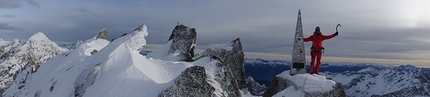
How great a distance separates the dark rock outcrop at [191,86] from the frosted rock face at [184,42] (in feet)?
56.7

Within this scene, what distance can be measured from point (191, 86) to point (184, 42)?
20.0 meters

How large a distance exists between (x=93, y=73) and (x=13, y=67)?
73353 millimetres

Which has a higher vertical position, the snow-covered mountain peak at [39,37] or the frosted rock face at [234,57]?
the snow-covered mountain peak at [39,37]

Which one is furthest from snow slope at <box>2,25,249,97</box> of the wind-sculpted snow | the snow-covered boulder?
the wind-sculpted snow

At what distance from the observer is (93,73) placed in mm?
16641

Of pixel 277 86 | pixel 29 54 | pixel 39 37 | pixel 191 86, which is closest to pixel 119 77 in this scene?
pixel 191 86

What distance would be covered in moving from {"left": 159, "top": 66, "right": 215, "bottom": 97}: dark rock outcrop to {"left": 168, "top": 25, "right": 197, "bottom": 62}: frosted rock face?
56.7ft

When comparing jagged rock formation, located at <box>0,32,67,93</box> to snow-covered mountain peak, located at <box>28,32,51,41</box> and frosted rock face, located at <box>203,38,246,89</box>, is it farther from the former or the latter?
frosted rock face, located at <box>203,38,246,89</box>

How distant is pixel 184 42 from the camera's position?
109ft

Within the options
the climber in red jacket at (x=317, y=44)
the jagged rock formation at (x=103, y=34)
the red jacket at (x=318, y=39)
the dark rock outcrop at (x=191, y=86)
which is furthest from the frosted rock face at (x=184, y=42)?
the jagged rock formation at (x=103, y=34)

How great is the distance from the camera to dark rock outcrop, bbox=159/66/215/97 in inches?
504

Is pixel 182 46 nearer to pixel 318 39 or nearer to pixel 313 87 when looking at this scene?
pixel 318 39

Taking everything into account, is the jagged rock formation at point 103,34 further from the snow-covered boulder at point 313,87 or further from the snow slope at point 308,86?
the snow slope at point 308,86

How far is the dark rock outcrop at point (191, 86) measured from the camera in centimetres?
1280
